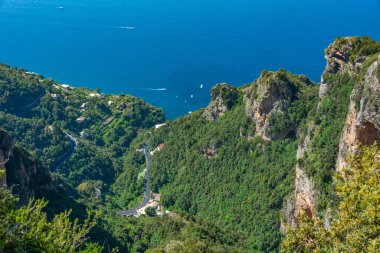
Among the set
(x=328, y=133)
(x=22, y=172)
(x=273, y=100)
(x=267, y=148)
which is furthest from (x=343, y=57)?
(x=22, y=172)

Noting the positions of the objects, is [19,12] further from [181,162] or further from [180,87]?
[181,162]

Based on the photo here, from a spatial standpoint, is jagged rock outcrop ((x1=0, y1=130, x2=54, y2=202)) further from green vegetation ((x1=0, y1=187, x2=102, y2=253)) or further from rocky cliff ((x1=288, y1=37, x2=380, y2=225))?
rocky cliff ((x1=288, y1=37, x2=380, y2=225))

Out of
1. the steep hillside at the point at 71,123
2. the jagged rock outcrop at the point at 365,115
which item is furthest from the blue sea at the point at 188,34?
the jagged rock outcrop at the point at 365,115

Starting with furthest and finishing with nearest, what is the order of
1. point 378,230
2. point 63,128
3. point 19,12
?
point 19,12 < point 63,128 < point 378,230

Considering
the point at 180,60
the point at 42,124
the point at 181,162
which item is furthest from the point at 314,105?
the point at 180,60

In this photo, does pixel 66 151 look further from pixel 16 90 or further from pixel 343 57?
pixel 343 57

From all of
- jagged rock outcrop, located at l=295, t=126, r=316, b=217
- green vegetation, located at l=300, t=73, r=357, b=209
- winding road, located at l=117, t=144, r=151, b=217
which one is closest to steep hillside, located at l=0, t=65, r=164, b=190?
winding road, located at l=117, t=144, r=151, b=217

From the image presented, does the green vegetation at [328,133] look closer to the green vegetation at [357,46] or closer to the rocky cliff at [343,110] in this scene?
the rocky cliff at [343,110]
